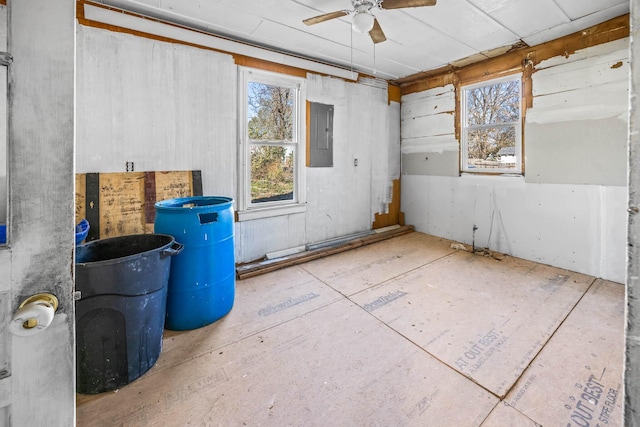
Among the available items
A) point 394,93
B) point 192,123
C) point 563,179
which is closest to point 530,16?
point 563,179

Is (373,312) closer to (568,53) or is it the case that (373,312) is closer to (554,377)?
(554,377)

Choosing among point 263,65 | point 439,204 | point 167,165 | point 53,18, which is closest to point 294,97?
point 263,65

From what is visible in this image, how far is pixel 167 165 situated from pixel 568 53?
14.3ft

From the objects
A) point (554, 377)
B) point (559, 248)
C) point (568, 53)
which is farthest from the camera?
point (559, 248)

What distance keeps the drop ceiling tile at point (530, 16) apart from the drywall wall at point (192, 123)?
196 cm

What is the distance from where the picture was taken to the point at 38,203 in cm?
63

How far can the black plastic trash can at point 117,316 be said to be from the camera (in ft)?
4.83

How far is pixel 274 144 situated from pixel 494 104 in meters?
2.97

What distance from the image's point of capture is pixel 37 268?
64 cm

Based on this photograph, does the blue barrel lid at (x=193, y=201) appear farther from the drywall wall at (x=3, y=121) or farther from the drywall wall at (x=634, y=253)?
the drywall wall at (x=634, y=253)

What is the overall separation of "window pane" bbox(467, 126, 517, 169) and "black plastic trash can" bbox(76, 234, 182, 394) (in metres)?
4.00

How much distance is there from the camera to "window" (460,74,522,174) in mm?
3611

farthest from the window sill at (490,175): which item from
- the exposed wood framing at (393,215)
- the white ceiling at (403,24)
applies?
the white ceiling at (403,24)

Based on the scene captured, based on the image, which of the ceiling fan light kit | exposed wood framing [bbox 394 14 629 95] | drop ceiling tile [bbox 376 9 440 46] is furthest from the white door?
exposed wood framing [bbox 394 14 629 95]
